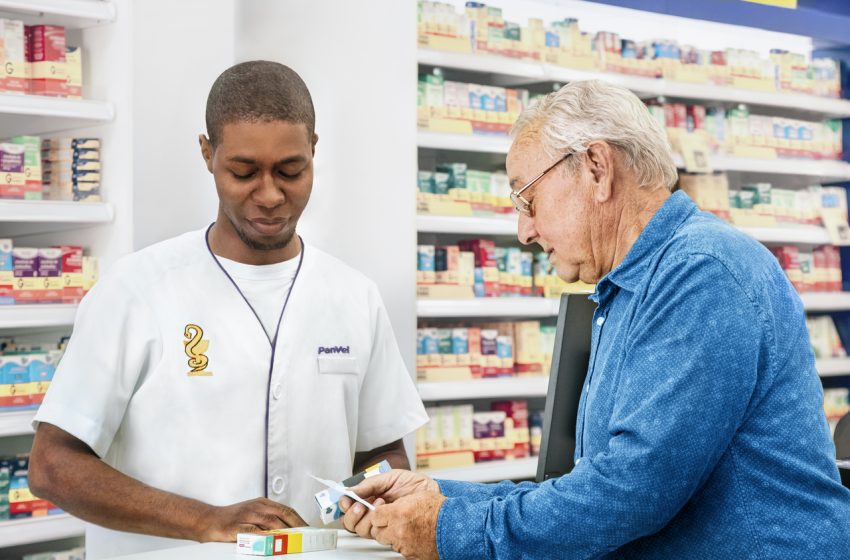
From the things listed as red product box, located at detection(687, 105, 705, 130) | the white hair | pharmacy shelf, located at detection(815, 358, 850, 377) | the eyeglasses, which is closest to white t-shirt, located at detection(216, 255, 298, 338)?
the eyeglasses

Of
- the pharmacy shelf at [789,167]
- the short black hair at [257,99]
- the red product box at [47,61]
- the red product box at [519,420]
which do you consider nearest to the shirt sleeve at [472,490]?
the short black hair at [257,99]

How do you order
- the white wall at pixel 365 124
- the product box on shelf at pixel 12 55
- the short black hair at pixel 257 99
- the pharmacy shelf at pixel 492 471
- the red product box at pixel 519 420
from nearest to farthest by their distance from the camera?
the short black hair at pixel 257 99
the product box on shelf at pixel 12 55
the white wall at pixel 365 124
the pharmacy shelf at pixel 492 471
the red product box at pixel 519 420

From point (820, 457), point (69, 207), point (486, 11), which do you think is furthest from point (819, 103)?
point (820, 457)

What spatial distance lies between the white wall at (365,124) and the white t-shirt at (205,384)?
1.85 m

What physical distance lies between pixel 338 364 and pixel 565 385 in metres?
0.62

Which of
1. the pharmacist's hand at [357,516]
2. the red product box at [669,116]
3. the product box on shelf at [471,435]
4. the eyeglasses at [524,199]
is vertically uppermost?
the red product box at [669,116]

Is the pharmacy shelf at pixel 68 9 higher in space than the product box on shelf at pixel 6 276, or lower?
higher

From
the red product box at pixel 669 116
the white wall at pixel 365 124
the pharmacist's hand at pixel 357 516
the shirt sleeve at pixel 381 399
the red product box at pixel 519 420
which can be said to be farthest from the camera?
the red product box at pixel 669 116

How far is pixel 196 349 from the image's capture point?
2.50m

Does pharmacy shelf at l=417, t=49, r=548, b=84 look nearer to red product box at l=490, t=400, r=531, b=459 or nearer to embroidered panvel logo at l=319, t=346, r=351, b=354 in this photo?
red product box at l=490, t=400, r=531, b=459

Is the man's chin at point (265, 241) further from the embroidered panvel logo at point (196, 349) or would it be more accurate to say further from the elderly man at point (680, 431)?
the elderly man at point (680, 431)

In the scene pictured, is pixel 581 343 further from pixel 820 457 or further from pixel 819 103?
pixel 819 103

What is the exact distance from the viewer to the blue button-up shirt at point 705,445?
1667mm

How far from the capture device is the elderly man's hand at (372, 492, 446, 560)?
1.87 meters
